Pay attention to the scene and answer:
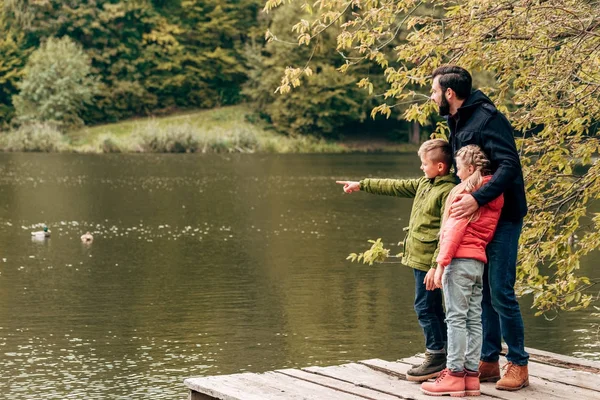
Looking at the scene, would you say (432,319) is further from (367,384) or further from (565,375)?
(565,375)

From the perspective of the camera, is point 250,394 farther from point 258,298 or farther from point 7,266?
point 7,266

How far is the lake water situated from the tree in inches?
168

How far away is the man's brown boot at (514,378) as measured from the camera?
673 cm

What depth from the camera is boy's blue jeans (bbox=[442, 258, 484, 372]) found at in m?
6.60

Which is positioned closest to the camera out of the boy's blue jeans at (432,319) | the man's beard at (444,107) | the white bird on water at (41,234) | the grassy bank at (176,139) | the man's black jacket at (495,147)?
the man's black jacket at (495,147)

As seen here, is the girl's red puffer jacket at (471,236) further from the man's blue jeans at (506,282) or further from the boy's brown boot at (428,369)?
the boy's brown boot at (428,369)

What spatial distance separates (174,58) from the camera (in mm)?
83875

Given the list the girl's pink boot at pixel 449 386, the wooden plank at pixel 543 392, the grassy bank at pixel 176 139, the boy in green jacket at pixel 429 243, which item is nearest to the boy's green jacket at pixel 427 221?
→ the boy in green jacket at pixel 429 243

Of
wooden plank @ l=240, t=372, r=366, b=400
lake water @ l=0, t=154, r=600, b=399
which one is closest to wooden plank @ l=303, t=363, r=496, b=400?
wooden plank @ l=240, t=372, r=366, b=400

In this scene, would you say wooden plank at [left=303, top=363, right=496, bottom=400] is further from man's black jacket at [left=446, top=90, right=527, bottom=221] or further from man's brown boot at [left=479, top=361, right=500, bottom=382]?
man's black jacket at [left=446, top=90, right=527, bottom=221]

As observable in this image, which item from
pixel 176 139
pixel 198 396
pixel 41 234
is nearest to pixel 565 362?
pixel 198 396

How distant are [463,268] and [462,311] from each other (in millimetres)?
265

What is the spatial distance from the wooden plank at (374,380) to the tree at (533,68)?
283 cm

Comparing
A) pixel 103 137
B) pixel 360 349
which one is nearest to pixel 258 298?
pixel 360 349
